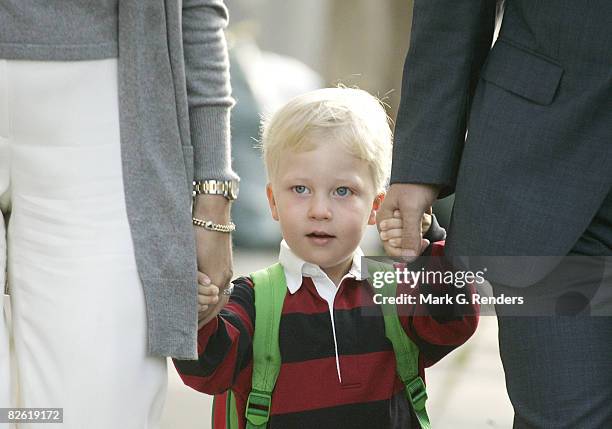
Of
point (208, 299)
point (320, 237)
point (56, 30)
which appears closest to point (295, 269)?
point (320, 237)

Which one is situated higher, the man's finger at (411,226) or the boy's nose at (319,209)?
the man's finger at (411,226)

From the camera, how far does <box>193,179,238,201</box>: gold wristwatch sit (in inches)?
107

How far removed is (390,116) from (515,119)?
5.10m

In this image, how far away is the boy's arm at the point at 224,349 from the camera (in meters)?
3.01

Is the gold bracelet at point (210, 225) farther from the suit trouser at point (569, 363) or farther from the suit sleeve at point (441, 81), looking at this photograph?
the suit trouser at point (569, 363)

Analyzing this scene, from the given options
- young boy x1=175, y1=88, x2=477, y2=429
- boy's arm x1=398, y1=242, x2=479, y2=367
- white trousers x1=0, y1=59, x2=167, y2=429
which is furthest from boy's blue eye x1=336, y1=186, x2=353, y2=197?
white trousers x1=0, y1=59, x2=167, y2=429

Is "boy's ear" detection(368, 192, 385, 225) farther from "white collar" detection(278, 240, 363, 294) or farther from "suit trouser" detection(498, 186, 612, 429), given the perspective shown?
"suit trouser" detection(498, 186, 612, 429)

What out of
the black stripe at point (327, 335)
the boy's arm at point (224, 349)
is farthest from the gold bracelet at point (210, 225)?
the black stripe at point (327, 335)

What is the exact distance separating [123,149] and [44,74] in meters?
0.23

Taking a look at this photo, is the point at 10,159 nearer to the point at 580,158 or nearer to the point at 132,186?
the point at 132,186

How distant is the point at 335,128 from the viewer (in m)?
3.28

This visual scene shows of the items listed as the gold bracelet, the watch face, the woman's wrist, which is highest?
the watch face

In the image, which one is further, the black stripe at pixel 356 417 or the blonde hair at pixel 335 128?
the blonde hair at pixel 335 128

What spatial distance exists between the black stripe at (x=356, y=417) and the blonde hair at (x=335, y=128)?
598mm
